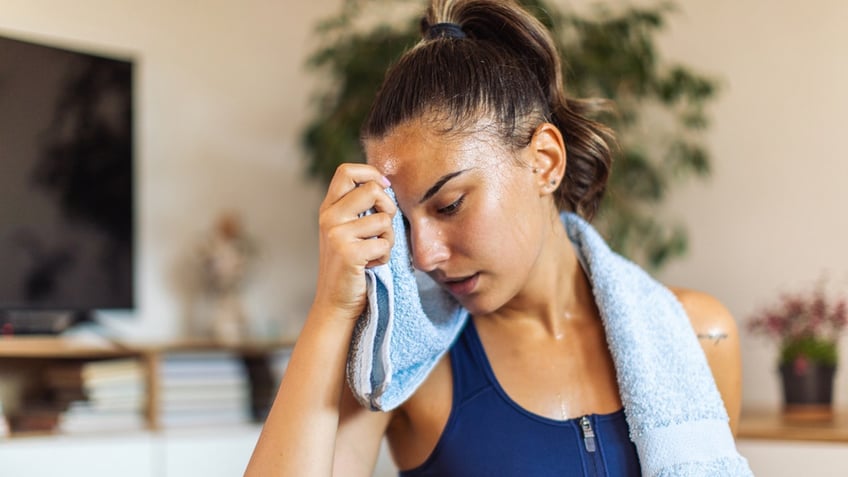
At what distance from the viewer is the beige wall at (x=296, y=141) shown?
230cm

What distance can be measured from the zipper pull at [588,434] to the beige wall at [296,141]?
1345 mm

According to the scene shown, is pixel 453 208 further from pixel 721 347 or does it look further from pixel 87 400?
pixel 87 400

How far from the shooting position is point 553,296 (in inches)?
50.8

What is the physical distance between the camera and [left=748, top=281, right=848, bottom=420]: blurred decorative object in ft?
6.55

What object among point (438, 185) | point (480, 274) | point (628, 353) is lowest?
point (628, 353)

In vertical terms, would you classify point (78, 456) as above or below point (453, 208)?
below

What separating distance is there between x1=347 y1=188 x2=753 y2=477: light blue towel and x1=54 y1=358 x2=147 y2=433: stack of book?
4.56 feet

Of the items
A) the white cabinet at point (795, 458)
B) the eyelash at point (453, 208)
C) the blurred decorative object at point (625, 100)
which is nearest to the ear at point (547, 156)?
the eyelash at point (453, 208)

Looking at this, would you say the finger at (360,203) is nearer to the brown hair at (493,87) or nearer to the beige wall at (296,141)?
the brown hair at (493,87)

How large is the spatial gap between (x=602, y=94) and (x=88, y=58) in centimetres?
145

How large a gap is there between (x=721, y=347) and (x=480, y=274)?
433 millimetres

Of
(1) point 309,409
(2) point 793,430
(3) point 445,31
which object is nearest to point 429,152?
(3) point 445,31

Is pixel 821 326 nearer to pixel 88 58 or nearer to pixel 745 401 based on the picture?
pixel 745 401

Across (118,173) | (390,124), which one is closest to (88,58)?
(118,173)
